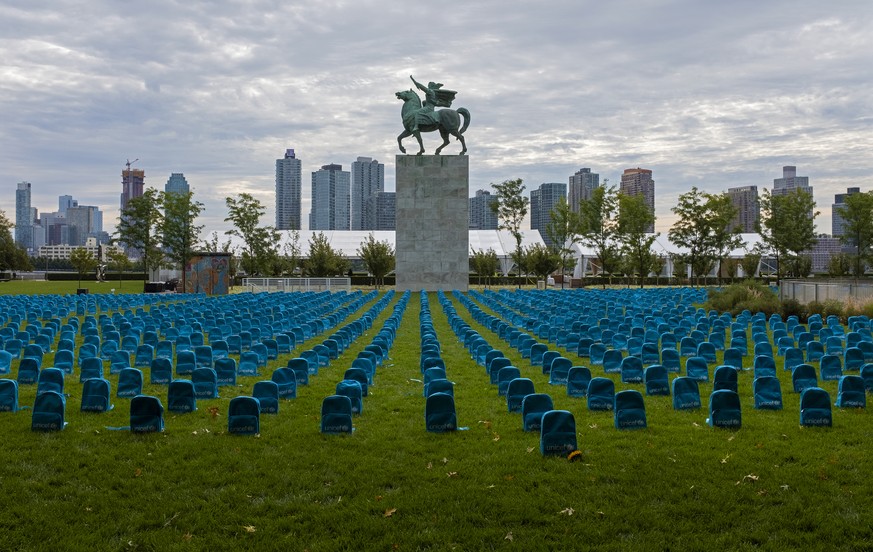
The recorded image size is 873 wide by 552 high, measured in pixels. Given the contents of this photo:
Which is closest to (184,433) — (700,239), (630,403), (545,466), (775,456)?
(545,466)

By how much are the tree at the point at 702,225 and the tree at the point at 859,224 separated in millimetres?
8715

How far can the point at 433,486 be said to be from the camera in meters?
7.46

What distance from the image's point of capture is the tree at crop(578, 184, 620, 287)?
6581 centimetres

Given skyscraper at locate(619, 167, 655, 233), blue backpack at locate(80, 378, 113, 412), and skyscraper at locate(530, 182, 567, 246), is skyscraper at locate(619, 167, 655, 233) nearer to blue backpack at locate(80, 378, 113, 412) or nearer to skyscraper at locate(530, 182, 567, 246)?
skyscraper at locate(530, 182, 567, 246)

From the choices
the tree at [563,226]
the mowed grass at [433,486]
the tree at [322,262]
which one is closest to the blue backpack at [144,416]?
the mowed grass at [433,486]

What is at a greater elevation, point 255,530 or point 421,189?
point 421,189

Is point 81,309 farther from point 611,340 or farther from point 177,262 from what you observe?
point 177,262

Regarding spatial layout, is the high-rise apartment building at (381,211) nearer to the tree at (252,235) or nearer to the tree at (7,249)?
the tree at (7,249)

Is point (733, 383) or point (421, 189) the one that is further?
point (421, 189)

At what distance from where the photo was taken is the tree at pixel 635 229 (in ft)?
211

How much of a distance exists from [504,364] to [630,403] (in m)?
3.96

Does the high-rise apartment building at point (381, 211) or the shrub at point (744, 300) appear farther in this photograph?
the high-rise apartment building at point (381, 211)

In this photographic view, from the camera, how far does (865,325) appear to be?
22672 mm

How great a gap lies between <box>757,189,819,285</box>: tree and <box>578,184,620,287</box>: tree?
13102 millimetres
